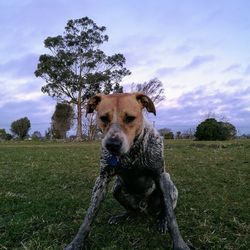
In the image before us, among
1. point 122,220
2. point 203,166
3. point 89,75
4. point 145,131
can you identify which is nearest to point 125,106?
point 145,131

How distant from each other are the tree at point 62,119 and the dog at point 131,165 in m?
47.9

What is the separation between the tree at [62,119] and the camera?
53.1 m

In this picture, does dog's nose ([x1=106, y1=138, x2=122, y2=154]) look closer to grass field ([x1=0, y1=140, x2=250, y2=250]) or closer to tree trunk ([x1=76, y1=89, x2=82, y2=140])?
grass field ([x1=0, y1=140, x2=250, y2=250])

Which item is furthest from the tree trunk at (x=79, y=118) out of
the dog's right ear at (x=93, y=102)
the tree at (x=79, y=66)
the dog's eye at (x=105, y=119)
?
the dog's eye at (x=105, y=119)

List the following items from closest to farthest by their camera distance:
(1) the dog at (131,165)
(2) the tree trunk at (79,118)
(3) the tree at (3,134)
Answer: (1) the dog at (131,165) < (2) the tree trunk at (79,118) < (3) the tree at (3,134)

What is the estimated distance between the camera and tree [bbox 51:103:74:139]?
174 ft

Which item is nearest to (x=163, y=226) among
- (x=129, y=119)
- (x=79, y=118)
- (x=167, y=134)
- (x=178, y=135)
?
(x=129, y=119)

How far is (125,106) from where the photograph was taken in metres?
4.41

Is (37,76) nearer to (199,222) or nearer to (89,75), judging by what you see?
(89,75)

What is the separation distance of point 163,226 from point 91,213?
97cm

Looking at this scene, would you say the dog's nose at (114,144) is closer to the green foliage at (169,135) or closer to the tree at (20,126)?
the green foliage at (169,135)

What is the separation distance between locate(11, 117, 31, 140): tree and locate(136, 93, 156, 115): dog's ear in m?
51.8

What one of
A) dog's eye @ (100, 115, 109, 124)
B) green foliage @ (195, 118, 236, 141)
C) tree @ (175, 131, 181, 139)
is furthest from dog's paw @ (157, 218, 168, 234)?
tree @ (175, 131, 181, 139)

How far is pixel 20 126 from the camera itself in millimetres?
55281
